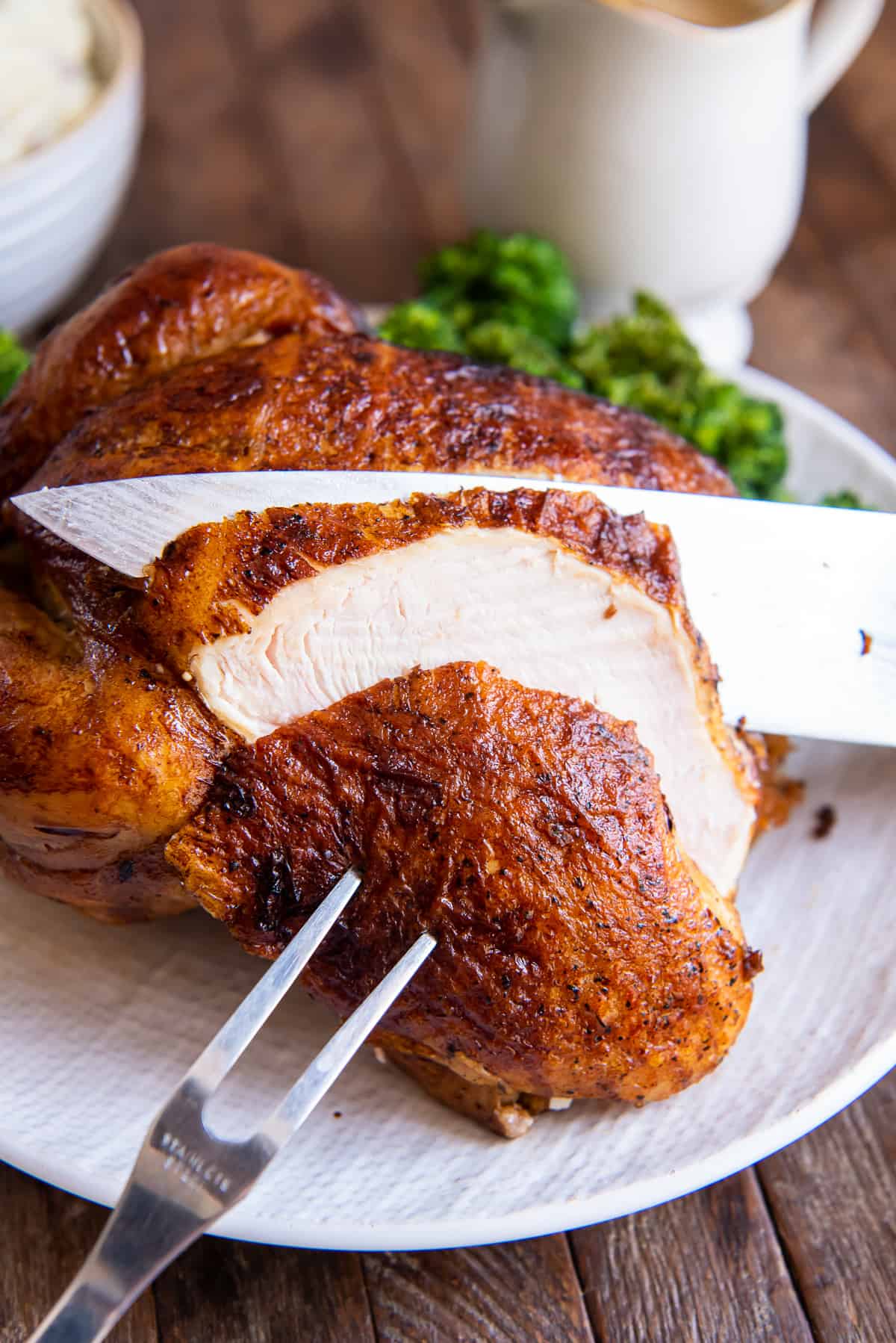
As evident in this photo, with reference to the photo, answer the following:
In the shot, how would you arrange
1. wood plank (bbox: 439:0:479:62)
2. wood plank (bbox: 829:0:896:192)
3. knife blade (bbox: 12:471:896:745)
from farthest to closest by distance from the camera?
1. wood plank (bbox: 439:0:479:62)
2. wood plank (bbox: 829:0:896:192)
3. knife blade (bbox: 12:471:896:745)

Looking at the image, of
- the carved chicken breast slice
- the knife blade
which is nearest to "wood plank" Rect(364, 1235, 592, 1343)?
the carved chicken breast slice

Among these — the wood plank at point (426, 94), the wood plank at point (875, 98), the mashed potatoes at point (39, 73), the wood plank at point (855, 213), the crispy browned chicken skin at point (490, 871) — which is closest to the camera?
the crispy browned chicken skin at point (490, 871)

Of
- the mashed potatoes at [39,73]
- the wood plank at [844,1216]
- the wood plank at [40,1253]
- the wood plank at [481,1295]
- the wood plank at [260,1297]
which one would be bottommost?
the wood plank at [844,1216]

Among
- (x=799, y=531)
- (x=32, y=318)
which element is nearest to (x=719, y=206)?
(x=799, y=531)

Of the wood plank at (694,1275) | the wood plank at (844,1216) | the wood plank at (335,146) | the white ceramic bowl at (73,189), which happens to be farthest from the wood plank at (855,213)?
the wood plank at (694,1275)

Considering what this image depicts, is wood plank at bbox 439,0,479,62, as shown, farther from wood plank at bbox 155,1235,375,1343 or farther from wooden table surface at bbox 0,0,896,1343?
wood plank at bbox 155,1235,375,1343

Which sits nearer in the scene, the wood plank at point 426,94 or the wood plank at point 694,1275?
the wood plank at point 694,1275

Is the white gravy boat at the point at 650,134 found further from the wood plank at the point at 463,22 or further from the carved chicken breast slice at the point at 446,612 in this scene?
the carved chicken breast slice at the point at 446,612
